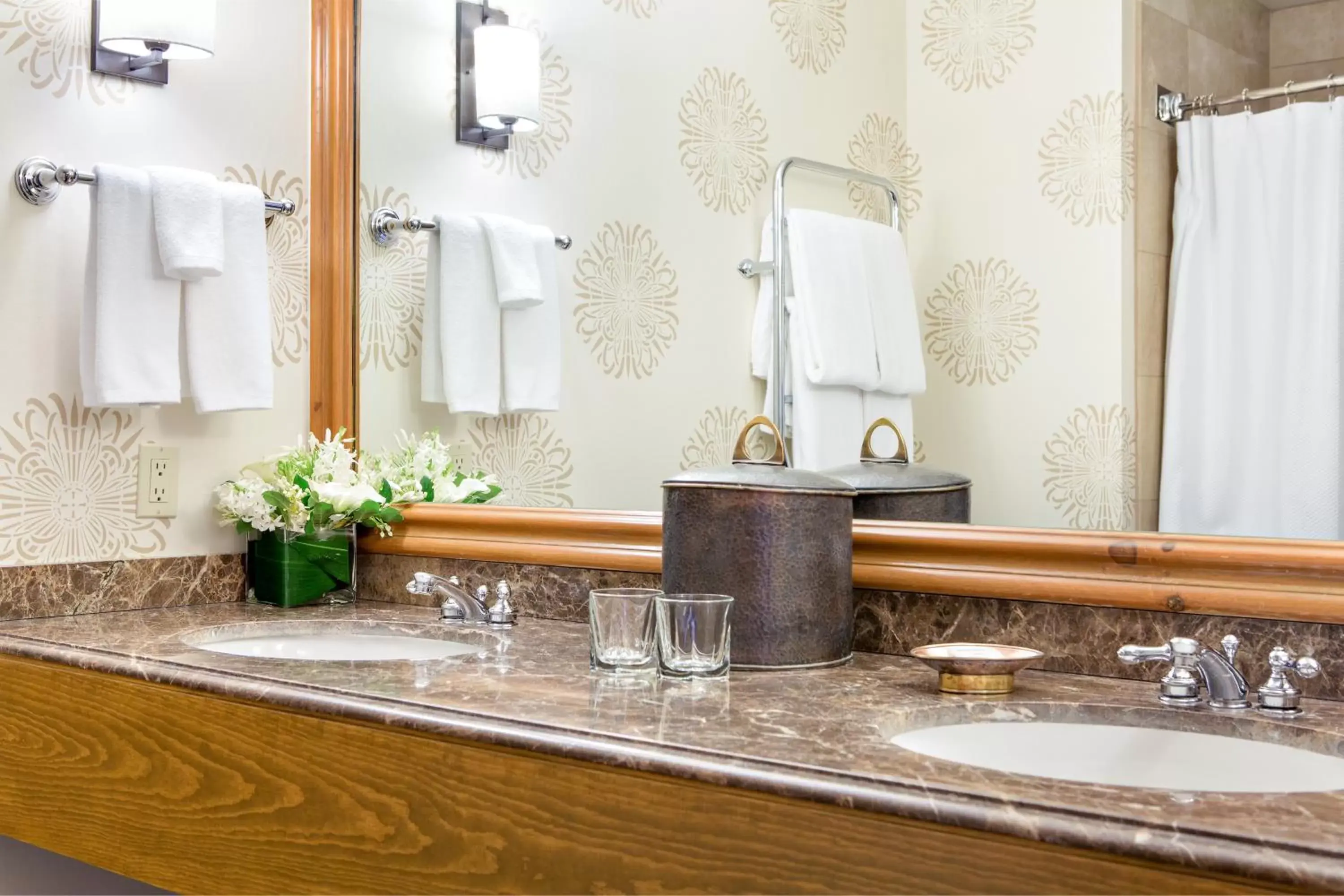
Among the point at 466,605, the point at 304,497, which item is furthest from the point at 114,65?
the point at 466,605

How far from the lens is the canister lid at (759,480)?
1.36 meters

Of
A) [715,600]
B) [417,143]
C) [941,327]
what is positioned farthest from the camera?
[417,143]

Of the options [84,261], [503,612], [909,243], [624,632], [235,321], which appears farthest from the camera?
[235,321]

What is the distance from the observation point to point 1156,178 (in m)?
1.29

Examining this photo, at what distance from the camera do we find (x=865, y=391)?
151 centimetres

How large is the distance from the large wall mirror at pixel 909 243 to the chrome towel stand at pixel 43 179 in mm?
453

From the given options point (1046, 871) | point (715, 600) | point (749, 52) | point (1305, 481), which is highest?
point (749, 52)

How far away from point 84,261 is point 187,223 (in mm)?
149

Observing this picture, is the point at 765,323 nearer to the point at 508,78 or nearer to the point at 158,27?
the point at 508,78

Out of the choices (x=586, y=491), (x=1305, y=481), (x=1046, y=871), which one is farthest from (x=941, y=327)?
(x=1046, y=871)

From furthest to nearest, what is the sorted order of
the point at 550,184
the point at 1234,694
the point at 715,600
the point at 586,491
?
1. the point at 550,184
2. the point at 586,491
3. the point at 715,600
4. the point at 1234,694

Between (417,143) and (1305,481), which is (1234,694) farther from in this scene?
(417,143)

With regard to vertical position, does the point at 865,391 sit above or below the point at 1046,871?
above

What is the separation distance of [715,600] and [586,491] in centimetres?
59
